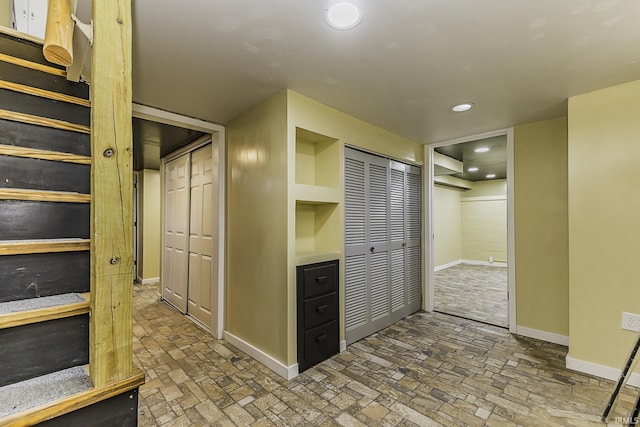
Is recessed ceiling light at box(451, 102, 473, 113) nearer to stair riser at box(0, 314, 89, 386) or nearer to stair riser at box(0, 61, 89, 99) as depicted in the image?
stair riser at box(0, 61, 89, 99)

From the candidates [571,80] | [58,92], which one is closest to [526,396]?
[571,80]

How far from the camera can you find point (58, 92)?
139 centimetres

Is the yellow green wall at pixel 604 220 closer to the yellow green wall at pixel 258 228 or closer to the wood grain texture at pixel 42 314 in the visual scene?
the yellow green wall at pixel 258 228

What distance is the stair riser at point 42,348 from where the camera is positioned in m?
0.92

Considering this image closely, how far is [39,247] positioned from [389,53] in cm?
197

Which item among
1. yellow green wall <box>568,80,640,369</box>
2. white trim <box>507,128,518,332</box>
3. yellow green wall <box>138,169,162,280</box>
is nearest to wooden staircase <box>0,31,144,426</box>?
yellow green wall <box>568,80,640,369</box>

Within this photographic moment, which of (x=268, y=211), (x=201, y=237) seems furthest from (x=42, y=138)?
(x=201, y=237)

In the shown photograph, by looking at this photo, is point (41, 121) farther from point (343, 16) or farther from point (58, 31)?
point (343, 16)

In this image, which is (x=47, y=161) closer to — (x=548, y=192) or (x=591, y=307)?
(x=591, y=307)

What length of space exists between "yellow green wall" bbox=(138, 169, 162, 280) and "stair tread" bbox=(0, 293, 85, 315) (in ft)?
15.4

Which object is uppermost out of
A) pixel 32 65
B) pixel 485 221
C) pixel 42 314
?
pixel 32 65

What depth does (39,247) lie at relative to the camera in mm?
1068

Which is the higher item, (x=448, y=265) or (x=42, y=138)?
(x=42, y=138)

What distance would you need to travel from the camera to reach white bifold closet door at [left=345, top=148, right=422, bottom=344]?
9.30 ft
